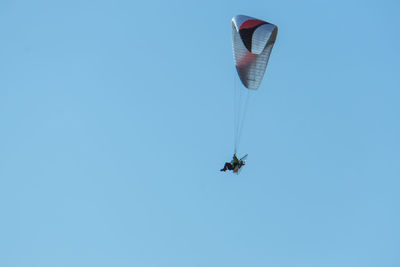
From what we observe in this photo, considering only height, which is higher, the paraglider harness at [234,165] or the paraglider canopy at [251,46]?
the paraglider canopy at [251,46]

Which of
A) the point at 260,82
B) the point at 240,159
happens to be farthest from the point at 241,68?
the point at 240,159

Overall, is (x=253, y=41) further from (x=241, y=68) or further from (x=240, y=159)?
(x=240, y=159)

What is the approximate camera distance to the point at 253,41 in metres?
53.9

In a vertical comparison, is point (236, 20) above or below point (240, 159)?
above

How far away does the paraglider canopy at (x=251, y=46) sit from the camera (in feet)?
177

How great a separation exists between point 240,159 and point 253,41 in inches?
294

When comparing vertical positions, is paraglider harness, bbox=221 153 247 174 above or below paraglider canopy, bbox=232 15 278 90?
below

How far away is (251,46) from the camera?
177 feet

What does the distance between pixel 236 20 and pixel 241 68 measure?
2896 mm

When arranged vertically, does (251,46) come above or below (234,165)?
above

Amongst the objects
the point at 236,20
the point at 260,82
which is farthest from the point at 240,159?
the point at 236,20

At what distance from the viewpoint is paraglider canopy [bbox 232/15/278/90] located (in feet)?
177

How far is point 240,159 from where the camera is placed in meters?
56.4

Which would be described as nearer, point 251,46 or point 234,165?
point 251,46
